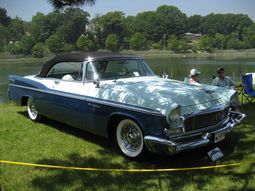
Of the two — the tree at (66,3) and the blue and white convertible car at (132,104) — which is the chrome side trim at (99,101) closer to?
the blue and white convertible car at (132,104)

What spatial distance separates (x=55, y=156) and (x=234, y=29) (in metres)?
157

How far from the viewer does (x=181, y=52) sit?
11338cm

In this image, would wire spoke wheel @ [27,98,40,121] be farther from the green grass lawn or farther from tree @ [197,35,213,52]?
tree @ [197,35,213,52]

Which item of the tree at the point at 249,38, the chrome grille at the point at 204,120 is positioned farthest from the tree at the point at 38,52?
the chrome grille at the point at 204,120

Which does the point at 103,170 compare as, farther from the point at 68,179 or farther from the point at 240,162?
the point at 240,162

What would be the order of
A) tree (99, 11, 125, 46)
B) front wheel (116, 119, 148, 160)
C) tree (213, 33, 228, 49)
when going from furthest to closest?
tree (99, 11, 125, 46) → tree (213, 33, 228, 49) → front wheel (116, 119, 148, 160)

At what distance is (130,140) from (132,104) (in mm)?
595

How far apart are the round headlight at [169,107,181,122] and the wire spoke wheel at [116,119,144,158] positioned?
57cm

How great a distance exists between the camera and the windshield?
635cm

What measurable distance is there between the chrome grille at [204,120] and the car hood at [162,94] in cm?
11

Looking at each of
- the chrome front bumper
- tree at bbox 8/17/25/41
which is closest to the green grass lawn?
the chrome front bumper

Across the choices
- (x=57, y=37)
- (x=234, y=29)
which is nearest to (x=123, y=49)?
(x=57, y=37)

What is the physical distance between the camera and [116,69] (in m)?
6.65

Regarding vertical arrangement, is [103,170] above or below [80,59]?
below
